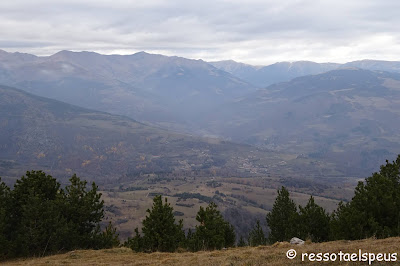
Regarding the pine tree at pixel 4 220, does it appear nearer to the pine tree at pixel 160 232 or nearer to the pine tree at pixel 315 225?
the pine tree at pixel 160 232

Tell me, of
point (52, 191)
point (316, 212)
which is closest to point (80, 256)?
point (52, 191)

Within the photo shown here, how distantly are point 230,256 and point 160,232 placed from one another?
1292 cm

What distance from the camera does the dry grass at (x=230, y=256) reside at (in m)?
20.8

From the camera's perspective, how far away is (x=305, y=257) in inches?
806

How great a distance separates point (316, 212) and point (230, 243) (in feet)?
41.0

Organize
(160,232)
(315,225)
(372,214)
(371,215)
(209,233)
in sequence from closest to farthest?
(371,215), (372,214), (160,232), (209,233), (315,225)

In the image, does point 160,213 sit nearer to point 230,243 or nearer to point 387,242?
point 230,243

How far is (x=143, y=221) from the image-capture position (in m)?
35.4

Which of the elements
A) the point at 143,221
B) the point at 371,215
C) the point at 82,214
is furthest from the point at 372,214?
the point at 82,214

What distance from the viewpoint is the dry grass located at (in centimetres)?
2081

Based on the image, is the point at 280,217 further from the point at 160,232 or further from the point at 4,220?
the point at 4,220

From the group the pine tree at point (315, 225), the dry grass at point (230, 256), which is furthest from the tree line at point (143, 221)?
the dry grass at point (230, 256)

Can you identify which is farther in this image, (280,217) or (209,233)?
(280,217)

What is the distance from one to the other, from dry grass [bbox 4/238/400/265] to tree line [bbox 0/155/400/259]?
270cm
